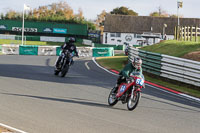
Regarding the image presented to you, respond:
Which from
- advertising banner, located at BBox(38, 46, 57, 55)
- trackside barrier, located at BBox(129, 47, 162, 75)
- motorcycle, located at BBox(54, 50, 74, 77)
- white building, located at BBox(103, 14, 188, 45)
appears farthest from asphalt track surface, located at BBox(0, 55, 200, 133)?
white building, located at BBox(103, 14, 188, 45)

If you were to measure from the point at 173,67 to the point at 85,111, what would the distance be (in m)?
8.97

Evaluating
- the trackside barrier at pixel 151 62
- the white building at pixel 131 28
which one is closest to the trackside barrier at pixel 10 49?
the trackside barrier at pixel 151 62

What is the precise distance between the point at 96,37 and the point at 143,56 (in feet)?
217

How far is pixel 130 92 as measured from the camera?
10.2m

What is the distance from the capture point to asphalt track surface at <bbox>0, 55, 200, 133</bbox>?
7.92 m

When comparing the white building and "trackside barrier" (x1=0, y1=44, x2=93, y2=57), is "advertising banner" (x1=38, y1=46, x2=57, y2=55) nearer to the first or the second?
"trackside barrier" (x1=0, y1=44, x2=93, y2=57)

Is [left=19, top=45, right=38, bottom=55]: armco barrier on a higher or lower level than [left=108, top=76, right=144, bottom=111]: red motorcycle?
higher

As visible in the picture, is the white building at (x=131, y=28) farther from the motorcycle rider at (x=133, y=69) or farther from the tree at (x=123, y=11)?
the motorcycle rider at (x=133, y=69)

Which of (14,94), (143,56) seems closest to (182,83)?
(143,56)

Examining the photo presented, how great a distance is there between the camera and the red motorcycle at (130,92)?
9867 millimetres

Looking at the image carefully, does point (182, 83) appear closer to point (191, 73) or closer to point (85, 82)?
point (191, 73)

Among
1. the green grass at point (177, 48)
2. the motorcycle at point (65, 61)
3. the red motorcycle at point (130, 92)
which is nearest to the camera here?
the red motorcycle at point (130, 92)

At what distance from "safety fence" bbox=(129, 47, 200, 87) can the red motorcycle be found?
6.23 metres

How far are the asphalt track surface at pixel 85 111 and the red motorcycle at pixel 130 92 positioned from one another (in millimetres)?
216
